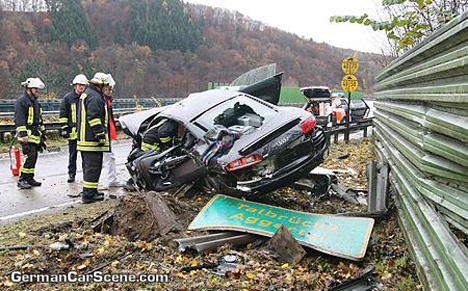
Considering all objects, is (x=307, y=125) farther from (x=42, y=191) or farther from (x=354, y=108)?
(x=354, y=108)

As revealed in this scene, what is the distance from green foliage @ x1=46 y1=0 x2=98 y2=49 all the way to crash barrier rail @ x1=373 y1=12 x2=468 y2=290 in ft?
208

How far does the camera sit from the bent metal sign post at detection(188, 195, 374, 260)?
379cm

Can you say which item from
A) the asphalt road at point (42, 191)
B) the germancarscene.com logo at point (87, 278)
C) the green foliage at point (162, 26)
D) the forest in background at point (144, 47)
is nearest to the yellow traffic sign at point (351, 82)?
the asphalt road at point (42, 191)

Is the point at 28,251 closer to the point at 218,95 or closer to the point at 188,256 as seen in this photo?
the point at 188,256

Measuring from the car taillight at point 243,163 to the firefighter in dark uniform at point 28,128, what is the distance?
13.6ft

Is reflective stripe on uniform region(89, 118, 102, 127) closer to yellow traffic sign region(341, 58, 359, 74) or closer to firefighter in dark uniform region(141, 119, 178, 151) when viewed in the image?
firefighter in dark uniform region(141, 119, 178, 151)

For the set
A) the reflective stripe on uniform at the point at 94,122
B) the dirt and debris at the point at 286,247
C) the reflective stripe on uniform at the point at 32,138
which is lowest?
the dirt and debris at the point at 286,247

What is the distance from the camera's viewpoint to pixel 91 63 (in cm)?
5594

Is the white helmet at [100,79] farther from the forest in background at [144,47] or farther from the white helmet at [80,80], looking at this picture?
the forest in background at [144,47]

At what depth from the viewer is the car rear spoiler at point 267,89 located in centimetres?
656

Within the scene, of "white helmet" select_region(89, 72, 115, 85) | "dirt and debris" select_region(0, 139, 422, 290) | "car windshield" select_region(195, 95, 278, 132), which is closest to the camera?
"dirt and debris" select_region(0, 139, 422, 290)

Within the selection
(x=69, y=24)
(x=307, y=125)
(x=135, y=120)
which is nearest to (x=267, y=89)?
(x=307, y=125)

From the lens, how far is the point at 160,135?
19.8 feet

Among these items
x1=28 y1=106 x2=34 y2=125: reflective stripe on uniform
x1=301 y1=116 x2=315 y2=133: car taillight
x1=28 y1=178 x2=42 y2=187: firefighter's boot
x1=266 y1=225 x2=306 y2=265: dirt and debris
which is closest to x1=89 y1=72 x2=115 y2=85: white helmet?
x1=28 y1=106 x2=34 y2=125: reflective stripe on uniform
